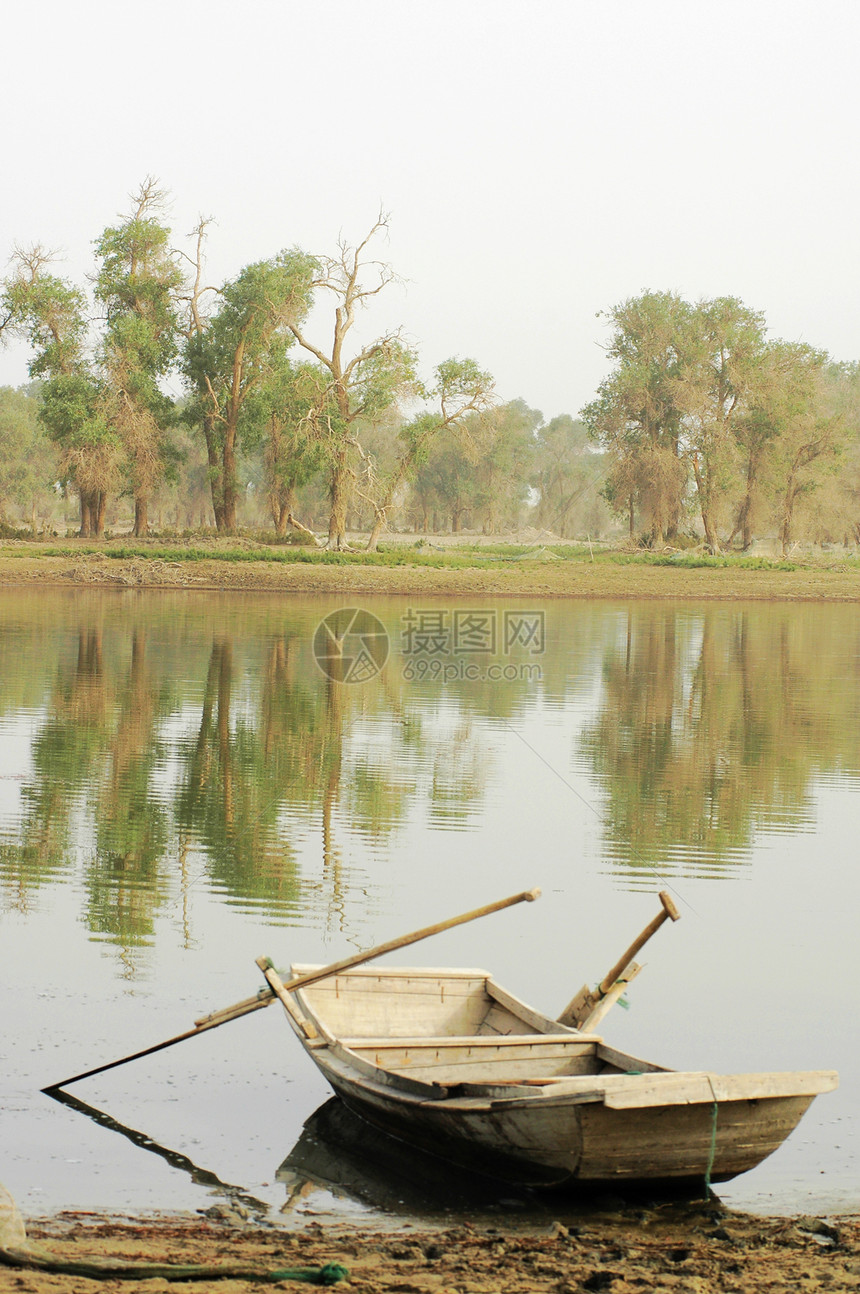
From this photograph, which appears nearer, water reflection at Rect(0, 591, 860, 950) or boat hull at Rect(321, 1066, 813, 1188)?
boat hull at Rect(321, 1066, 813, 1188)

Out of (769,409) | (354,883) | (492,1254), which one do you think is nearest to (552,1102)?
(492,1254)

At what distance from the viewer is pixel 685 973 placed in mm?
9719

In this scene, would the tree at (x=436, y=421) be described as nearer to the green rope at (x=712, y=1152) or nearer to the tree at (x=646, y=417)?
the tree at (x=646, y=417)

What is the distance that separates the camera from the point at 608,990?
7344 mm

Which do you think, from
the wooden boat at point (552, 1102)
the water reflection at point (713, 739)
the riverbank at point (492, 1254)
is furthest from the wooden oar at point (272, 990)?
the water reflection at point (713, 739)

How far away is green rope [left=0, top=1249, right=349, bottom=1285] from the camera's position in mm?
5047

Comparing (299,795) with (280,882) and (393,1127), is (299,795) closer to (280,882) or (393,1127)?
(280,882)

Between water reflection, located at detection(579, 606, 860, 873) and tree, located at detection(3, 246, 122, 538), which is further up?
tree, located at detection(3, 246, 122, 538)

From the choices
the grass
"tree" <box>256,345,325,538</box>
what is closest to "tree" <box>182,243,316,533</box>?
"tree" <box>256,345,325,538</box>

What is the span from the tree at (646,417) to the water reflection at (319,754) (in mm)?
32968

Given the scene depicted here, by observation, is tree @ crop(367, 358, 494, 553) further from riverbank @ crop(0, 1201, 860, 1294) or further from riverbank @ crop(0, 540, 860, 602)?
riverbank @ crop(0, 1201, 860, 1294)

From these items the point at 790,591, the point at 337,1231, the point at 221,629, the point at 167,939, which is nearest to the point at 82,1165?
the point at 337,1231

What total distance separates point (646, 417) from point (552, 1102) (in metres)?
64.1

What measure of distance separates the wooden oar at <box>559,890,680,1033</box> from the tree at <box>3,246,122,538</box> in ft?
169
